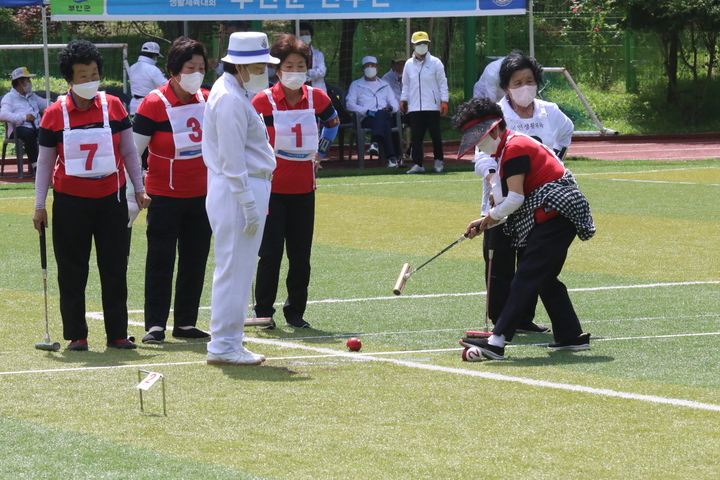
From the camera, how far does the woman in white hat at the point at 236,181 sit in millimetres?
7012

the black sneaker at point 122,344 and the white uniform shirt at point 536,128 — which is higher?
the white uniform shirt at point 536,128

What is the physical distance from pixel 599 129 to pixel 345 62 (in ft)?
21.9

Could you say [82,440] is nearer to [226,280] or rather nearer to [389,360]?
[226,280]

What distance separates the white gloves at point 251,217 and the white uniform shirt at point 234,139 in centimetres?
4

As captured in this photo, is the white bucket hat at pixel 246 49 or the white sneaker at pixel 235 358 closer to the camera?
the white bucket hat at pixel 246 49

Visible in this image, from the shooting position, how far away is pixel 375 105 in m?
22.4

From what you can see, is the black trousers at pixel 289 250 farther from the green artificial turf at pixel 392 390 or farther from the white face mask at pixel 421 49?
the white face mask at pixel 421 49

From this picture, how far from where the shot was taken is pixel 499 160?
297 inches

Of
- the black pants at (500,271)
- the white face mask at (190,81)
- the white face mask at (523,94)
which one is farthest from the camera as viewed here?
the black pants at (500,271)

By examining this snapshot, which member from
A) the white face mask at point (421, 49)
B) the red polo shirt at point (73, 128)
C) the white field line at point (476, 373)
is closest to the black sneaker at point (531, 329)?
the white field line at point (476, 373)

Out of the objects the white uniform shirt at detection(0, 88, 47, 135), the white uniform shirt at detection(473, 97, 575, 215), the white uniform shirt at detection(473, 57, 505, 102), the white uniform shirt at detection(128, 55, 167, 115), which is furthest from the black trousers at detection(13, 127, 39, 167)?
the white uniform shirt at detection(473, 97, 575, 215)

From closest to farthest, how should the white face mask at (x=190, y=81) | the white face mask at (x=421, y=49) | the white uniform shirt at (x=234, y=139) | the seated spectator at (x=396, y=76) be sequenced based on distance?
the white uniform shirt at (x=234, y=139), the white face mask at (x=190, y=81), the white face mask at (x=421, y=49), the seated spectator at (x=396, y=76)

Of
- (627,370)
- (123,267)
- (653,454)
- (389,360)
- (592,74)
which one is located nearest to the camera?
(653,454)

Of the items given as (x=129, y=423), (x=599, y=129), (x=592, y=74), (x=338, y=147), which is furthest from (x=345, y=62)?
(x=129, y=423)
